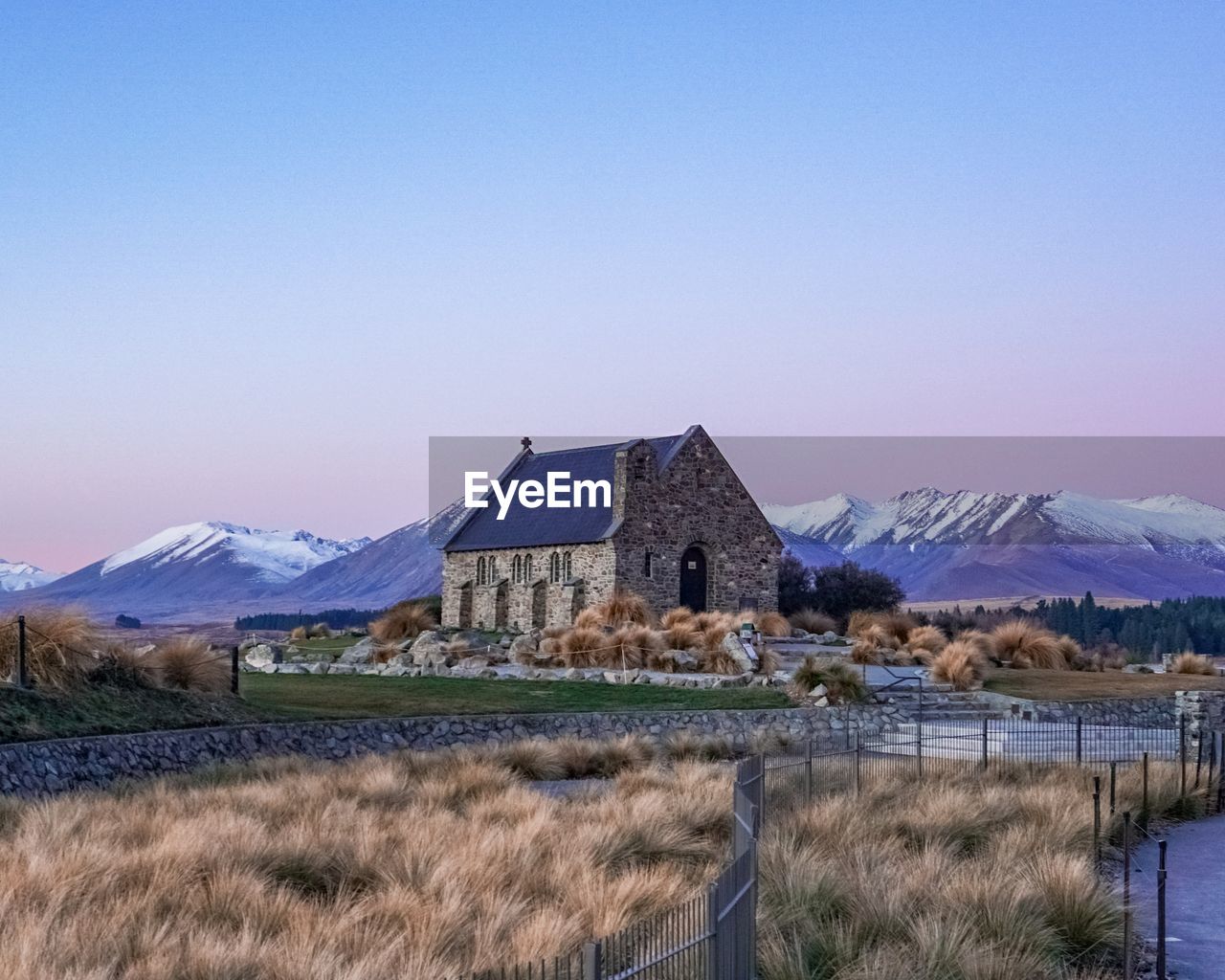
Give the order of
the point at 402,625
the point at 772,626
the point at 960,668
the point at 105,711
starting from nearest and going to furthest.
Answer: the point at 105,711
the point at 960,668
the point at 772,626
the point at 402,625

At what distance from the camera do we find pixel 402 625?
4731cm

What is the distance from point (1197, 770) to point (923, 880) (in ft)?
31.6

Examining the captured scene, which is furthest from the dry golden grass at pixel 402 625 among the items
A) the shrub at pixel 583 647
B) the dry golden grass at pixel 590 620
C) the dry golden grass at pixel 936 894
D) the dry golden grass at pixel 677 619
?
the dry golden grass at pixel 936 894

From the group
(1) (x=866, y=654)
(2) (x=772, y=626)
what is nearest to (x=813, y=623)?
(2) (x=772, y=626)

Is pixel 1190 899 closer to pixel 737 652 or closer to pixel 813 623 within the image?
pixel 737 652

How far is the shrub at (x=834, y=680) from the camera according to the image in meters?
28.0

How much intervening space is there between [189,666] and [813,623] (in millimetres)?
26619

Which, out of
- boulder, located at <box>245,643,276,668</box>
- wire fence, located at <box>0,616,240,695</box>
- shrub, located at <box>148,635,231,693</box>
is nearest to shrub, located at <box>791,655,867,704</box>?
shrub, located at <box>148,635,231,693</box>

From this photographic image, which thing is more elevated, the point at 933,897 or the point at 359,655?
the point at 933,897

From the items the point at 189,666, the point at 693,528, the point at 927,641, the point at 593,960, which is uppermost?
the point at 693,528

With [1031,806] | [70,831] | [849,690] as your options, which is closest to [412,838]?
[70,831]

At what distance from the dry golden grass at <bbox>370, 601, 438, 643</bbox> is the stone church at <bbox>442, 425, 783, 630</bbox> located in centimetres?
170

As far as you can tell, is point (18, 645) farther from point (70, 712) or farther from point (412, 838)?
point (412, 838)

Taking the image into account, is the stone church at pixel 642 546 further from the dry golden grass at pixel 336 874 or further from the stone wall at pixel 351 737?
the dry golden grass at pixel 336 874
